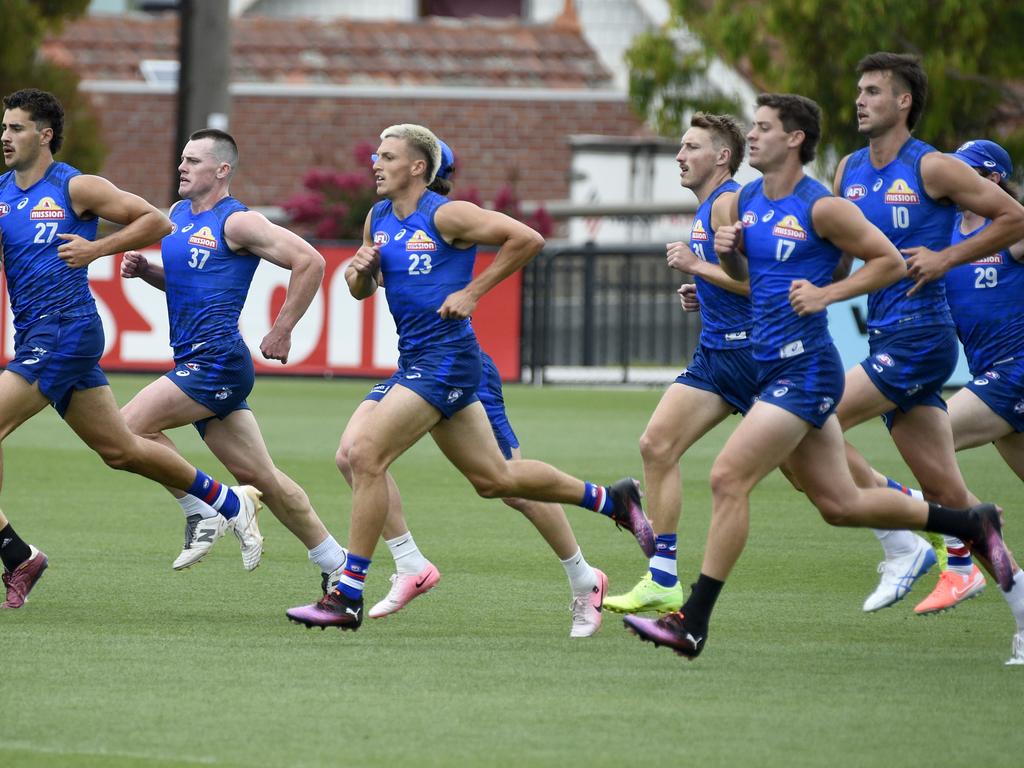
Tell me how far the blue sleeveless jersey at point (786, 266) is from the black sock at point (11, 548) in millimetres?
3557

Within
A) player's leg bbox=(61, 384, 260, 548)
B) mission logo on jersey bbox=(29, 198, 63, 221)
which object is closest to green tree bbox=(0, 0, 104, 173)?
mission logo on jersey bbox=(29, 198, 63, 221)

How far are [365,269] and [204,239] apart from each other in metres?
1.26

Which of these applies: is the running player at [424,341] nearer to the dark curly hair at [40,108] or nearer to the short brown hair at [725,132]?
the short brown hair at [725,132]

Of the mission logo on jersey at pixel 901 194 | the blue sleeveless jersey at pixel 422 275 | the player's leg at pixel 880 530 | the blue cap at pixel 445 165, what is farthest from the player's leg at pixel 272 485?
the mission logo on jersey at pixel 901 194

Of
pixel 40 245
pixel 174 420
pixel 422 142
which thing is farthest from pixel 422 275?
pixel 40 245

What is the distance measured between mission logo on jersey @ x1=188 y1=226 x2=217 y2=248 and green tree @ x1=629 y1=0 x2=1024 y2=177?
15.3 m

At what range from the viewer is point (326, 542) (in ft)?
30.2

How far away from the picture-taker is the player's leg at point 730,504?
293 inches

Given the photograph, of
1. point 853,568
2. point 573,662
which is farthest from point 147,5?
point 573,662

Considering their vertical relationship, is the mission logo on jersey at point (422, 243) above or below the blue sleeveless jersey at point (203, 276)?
above

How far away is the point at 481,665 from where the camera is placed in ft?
24.7

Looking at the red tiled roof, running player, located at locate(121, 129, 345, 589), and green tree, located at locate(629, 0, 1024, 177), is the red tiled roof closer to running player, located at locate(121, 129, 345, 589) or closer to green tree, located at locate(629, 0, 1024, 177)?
green tree, located at locate(629, 0, 1024, 177)

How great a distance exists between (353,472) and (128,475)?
7.06 metres

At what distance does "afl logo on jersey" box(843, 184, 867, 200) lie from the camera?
346 inches
